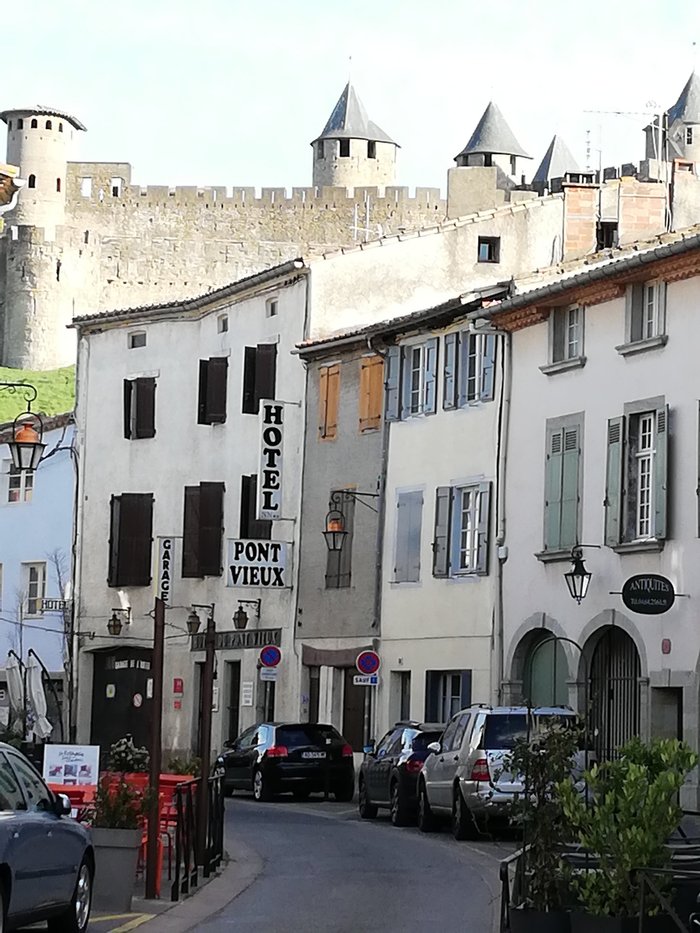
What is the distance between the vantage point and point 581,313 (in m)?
30.2

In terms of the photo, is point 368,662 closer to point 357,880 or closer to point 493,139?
point 357,880

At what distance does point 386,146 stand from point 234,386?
224 ft

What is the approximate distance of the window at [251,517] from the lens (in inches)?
1571

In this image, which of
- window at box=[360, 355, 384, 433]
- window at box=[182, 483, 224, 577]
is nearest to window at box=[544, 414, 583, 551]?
window at box=[360, 355, 384, 433]

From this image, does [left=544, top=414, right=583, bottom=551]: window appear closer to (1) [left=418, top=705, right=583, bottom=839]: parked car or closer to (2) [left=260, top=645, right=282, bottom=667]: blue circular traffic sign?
(1) [left=418, top=705, right=583, bottom=839]: parked car

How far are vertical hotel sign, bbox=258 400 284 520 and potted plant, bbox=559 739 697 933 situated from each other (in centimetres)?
2764

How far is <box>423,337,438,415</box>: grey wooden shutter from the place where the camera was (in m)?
34.7

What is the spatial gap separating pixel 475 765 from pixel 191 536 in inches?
768

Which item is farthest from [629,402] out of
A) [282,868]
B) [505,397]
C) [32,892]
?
[32,892]

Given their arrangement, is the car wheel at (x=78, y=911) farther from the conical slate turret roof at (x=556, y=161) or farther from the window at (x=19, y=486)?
the conical slate turret roof at (x=556, y=161)

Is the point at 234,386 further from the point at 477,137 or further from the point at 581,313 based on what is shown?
Answer: the point at 477,137

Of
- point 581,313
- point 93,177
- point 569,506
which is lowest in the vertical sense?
point 569,506

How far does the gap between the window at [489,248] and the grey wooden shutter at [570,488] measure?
1092 centimetres

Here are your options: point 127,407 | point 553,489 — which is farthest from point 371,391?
point 127,407
